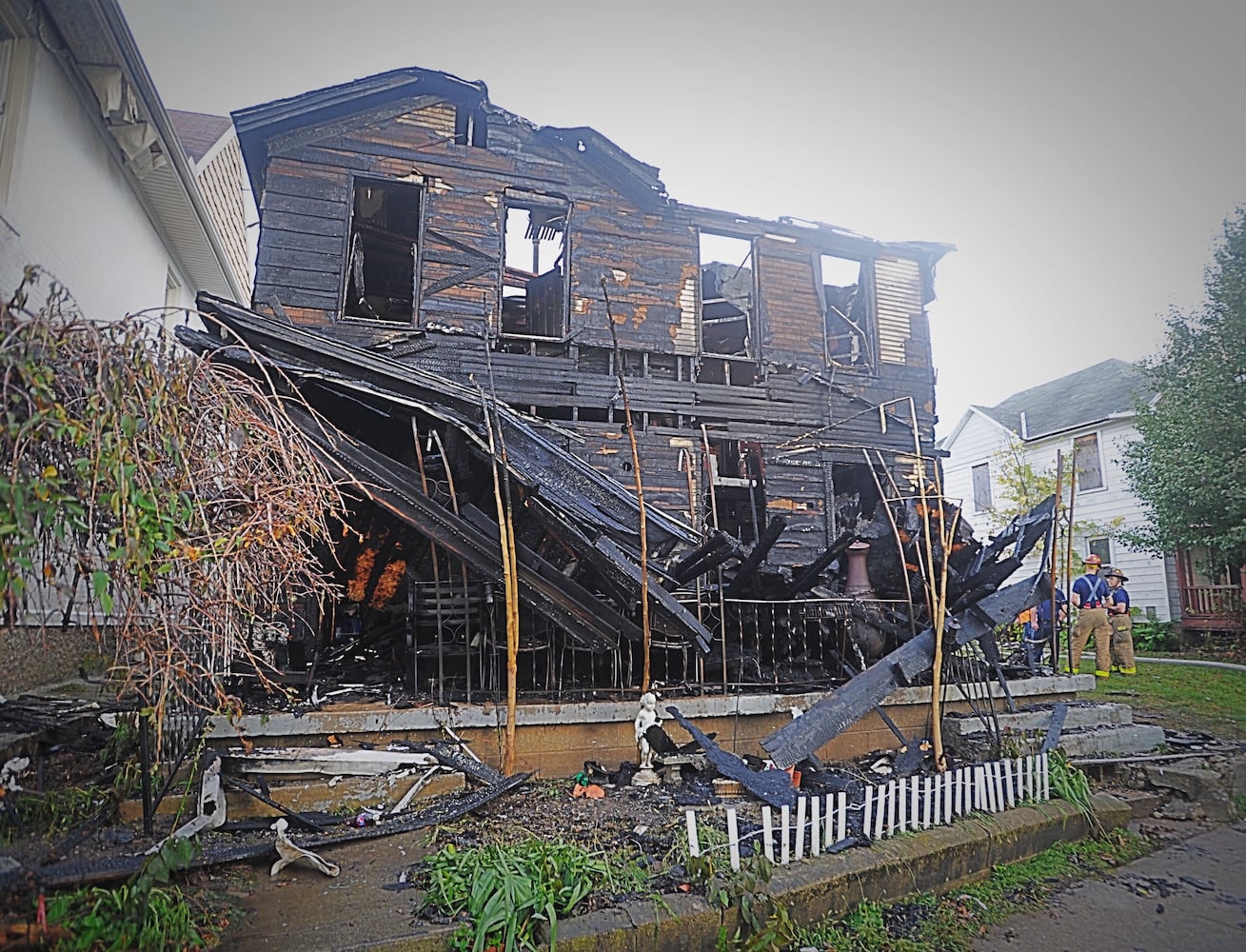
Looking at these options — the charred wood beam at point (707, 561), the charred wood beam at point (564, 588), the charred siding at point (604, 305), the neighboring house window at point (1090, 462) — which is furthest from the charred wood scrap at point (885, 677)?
the neighboring house window at point (1090, 462)

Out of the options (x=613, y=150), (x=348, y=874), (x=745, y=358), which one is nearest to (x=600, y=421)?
(x=745, y=358)

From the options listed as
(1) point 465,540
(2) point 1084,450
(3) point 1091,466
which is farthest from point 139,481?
(2) point 1084,450

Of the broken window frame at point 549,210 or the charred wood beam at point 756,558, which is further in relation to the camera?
the broken window frame at point 549,210

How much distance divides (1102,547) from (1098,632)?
38.5 feet

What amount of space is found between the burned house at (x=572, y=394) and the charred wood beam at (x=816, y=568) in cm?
6

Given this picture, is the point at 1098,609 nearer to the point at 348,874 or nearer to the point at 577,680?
the point at 577,680

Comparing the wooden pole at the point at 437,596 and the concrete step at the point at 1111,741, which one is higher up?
the wooden pole at the point at 437,596

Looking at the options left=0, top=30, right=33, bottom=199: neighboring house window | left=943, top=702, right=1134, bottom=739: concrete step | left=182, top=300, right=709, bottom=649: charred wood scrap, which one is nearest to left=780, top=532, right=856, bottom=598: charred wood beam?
left=943, top=702, right=1134, bottom=739: concrete step

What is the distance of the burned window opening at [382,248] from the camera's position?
1280 centimetres

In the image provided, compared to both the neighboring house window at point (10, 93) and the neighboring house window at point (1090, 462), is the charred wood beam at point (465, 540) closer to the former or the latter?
the neighboring house window at point (10, 93)

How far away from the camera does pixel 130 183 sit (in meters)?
8.70

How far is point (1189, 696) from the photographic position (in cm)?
1076

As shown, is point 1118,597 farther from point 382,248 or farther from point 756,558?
point 382,248

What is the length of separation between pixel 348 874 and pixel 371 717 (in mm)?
1860
